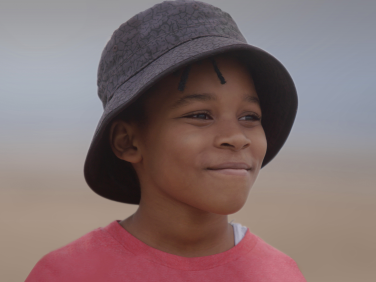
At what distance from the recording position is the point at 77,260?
1616 millimetres

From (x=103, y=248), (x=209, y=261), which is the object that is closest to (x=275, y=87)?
(x=209, y=261)

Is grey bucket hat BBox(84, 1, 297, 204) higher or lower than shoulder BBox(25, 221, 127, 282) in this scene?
higher

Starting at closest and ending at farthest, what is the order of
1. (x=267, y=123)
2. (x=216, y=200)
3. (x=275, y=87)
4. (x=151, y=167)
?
(x=216, y=200), (x=151, y=167), (x=275, y=87), (x=267, y=123)

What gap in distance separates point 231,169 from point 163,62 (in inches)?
18.2

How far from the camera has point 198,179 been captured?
1448 mm

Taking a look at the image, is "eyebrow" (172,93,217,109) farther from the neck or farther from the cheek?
the neck

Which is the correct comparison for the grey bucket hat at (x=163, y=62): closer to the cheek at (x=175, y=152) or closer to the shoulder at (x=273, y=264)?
the cheek at (x=175, y=152)

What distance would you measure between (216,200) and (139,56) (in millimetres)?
621

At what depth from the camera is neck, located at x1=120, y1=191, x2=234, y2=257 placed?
1624 mm

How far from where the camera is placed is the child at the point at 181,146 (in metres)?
1.45

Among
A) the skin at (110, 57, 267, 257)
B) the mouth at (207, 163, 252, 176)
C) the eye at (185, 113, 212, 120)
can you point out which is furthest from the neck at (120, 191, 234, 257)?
the eye at (185, 113, 212, 120)

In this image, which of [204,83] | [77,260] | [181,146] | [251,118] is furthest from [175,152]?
[77,260]

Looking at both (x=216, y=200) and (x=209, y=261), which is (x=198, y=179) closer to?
(x=216, y=200)

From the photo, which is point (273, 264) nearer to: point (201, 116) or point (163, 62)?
point (201, 116)
